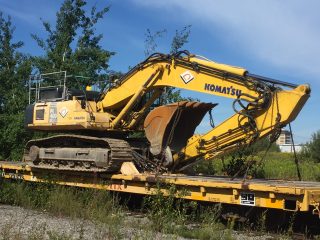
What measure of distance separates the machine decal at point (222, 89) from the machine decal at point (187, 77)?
18.4 inches

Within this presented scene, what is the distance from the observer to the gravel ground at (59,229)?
24.1 ft

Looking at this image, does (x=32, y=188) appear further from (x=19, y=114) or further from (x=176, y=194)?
(x=19, y=114)

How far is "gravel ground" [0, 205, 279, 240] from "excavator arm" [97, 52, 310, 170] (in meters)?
2.36

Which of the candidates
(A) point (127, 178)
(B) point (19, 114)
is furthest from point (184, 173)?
(B) point (19, 114)

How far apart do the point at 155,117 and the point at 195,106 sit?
1148mm

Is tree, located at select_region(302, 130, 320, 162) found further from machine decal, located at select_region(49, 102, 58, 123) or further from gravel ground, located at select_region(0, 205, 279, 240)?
gravel ground, located at select_region(0, 205, 279, 240)

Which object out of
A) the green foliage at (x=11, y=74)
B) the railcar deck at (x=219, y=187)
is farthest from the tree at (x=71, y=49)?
the railcar deck at (x=219, y=187)

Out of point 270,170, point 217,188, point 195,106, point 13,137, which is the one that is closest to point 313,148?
point 270,170

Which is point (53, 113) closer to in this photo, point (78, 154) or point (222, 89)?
point (78, 154)

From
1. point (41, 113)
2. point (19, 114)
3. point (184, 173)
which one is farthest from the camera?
point (19, 114)

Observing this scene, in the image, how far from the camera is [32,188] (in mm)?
13750

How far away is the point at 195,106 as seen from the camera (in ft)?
42.7

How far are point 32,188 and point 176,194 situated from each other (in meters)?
5.47

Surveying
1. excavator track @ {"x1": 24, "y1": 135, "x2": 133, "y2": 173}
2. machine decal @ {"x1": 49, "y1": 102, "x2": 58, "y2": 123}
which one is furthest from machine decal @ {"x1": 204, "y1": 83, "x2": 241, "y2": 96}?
machine decal @ {"x1": 49, "y1": 102, "x2": 58, "y2": 123}
